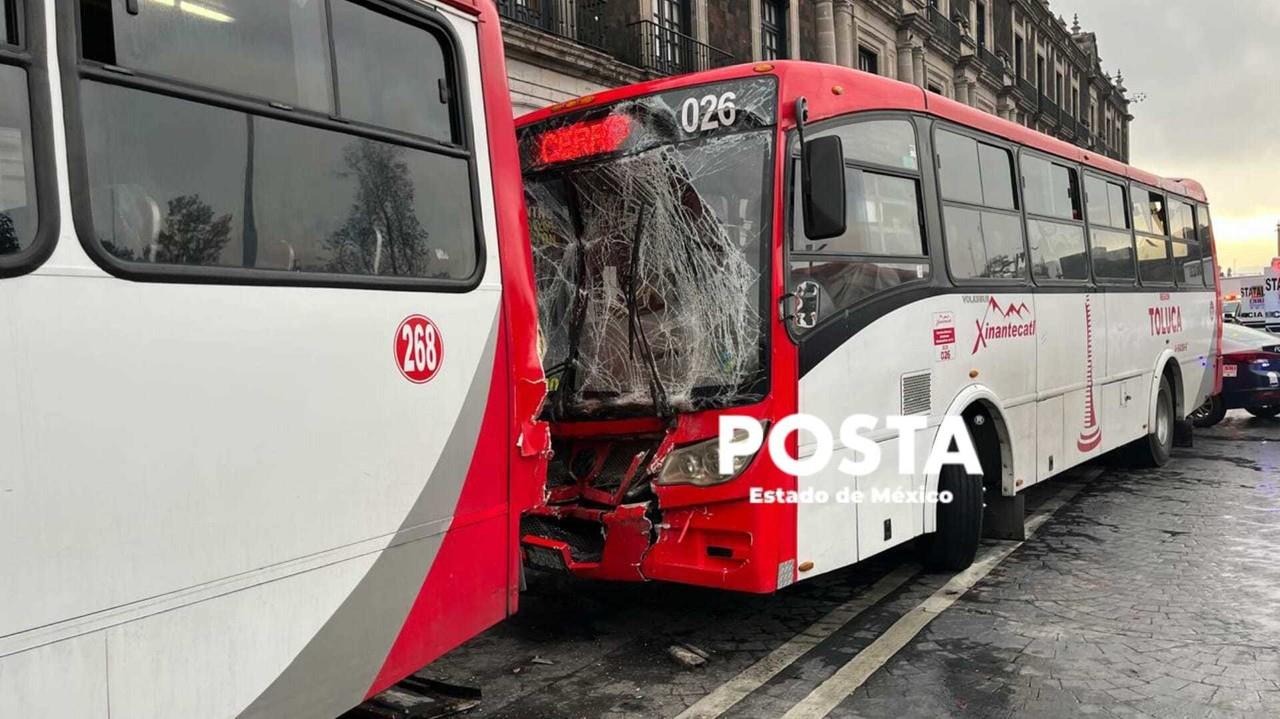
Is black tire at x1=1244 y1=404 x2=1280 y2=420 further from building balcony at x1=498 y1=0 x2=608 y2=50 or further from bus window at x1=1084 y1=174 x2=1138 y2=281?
building balcony at x1=498 y1=0 x2=608 y2=50

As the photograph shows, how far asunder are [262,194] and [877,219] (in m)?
3.71

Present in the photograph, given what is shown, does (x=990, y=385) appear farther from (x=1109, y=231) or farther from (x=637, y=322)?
(x=1109, y=231)

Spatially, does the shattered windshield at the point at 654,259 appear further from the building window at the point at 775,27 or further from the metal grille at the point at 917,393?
the building window at the point at 775,27

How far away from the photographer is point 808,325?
5.00 metres

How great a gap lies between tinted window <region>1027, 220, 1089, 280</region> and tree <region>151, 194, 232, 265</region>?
6.30 metres

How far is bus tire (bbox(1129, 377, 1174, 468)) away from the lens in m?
10.4

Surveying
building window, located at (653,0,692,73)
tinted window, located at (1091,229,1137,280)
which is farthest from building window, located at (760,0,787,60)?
tinted window, located at (1091,229,1137,280)

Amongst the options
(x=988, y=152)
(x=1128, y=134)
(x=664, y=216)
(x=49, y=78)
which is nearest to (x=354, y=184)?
(x=49, y=78)

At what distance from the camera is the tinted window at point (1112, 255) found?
8.84 m

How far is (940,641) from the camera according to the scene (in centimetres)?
528

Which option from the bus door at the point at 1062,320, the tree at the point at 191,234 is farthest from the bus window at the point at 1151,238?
the tree at the point at 191,234

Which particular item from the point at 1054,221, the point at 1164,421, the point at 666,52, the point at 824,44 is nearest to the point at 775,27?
the point at 824,44

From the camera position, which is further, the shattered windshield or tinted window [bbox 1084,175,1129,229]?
tinted window [bbox 1084,175,1129,229]

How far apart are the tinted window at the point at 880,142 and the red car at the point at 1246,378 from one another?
9.90 meters
